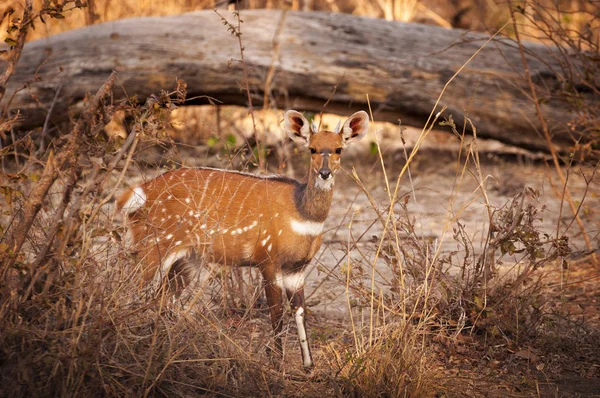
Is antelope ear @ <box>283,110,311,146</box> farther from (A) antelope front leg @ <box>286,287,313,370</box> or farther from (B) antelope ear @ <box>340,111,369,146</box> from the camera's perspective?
(A) antelope front leg @ <box>286,287,313,370</box>

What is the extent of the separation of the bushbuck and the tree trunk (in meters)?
2.96

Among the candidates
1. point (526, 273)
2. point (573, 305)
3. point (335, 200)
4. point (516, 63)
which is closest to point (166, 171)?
point (526, 273)

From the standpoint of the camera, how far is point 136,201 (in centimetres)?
450

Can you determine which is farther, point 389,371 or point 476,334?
point 476,334

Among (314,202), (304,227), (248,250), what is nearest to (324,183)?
(314,202)

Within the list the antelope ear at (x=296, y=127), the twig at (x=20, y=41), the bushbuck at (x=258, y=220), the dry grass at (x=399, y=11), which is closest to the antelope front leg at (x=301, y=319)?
the bushbuck at (x=258, y=220)

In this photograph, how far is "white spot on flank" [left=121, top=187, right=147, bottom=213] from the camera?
4.47 metres

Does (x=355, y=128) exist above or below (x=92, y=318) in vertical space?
above

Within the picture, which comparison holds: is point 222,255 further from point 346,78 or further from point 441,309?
point 346,78

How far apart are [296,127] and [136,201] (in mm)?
1047

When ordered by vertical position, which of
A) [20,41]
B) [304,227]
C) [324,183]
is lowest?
[304,227]

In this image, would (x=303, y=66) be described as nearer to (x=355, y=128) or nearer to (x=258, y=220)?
(x=355, y=128)

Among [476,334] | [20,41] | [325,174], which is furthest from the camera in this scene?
[476,334]

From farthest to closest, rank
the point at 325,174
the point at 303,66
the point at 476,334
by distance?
the point at 303,66
the point at 476,334
the point at 325,174
